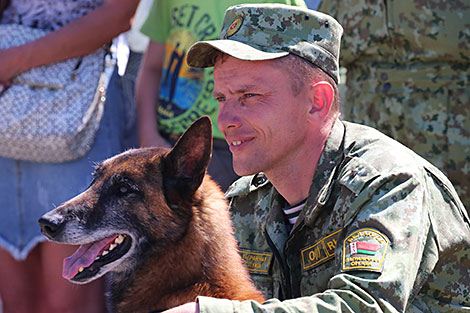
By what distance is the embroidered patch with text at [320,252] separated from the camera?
2469 mm

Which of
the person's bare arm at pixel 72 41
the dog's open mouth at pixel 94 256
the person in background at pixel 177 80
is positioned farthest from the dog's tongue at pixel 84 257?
the person's bare arm at pixel 72 41

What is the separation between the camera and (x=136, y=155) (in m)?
2.71

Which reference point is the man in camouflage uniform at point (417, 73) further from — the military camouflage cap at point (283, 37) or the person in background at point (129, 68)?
the person in background at point (129, 68)

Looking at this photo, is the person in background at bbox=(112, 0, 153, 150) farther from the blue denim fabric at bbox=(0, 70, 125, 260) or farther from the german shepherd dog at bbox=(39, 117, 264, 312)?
the german shepherd dog at bbox=(39, 117, 264, 312)

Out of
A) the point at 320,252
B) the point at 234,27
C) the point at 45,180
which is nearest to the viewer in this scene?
the point at 320,252

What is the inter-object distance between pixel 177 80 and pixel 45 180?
0.90m

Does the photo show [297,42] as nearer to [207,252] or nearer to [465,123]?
[207,252]

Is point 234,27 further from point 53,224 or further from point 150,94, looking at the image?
point 150,94

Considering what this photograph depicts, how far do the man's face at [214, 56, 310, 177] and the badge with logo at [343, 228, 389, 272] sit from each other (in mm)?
513

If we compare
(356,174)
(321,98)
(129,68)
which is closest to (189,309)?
(356,174)

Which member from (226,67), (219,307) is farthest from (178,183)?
(219,307)

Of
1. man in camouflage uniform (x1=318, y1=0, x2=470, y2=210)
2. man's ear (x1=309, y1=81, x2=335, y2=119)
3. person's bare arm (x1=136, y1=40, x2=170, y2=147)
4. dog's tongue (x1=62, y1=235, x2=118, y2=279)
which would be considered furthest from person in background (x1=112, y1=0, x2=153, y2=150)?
man's ear (x1=309, y1=81, x2=335, y2=119)

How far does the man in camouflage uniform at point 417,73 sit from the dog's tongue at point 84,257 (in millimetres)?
1880

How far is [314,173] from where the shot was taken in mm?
2602
